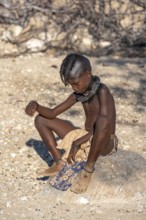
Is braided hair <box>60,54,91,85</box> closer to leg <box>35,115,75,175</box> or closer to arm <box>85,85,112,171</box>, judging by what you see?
arm <box>85,85,112,171</box>

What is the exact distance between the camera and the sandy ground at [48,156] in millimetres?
4781

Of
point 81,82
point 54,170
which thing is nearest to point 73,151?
point 54,170

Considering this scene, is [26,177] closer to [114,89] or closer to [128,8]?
[114,89]

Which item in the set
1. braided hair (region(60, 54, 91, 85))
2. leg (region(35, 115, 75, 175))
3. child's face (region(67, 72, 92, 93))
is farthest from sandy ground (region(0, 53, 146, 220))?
braided hair (region(60, 54, 91, 85))

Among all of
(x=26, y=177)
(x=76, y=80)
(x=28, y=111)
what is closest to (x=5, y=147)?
(x=26, y=177)

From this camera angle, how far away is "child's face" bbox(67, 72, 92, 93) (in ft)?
15.0

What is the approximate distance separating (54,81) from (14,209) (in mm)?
3040

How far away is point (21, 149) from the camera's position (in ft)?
19.1

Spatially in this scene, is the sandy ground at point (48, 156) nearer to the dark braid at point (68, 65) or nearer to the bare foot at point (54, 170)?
the bare foot at point (54, 170)

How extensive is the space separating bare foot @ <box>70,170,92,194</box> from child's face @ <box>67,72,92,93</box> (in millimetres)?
670

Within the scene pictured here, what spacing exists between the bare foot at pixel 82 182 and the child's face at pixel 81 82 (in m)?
0.67

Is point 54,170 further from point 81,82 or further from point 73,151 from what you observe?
point 81,82

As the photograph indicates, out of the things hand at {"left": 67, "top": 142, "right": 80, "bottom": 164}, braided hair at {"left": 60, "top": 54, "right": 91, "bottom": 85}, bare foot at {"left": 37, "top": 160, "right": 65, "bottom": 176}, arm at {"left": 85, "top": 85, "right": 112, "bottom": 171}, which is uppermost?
braided hair at {"left": 60, "top": 54, "right": 91, "bottom": 85}

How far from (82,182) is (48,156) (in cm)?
96
